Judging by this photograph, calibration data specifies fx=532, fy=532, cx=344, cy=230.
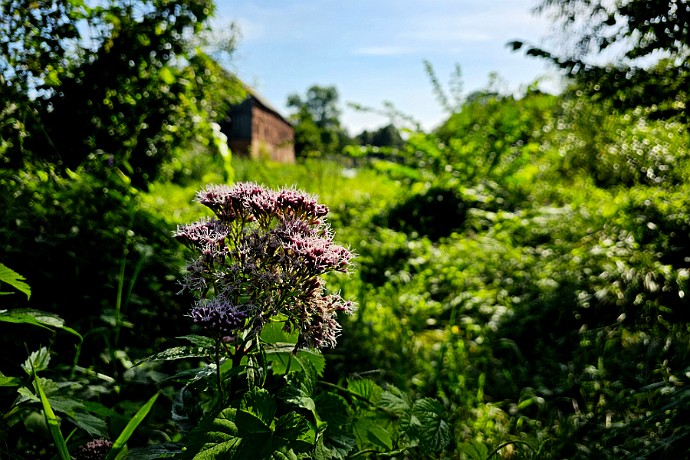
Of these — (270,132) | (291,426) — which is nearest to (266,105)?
(270,132)

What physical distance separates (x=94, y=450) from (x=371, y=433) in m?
0.85

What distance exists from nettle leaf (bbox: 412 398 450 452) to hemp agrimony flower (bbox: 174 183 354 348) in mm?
456

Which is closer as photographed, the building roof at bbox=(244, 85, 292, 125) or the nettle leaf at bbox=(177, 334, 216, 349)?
the nettle leaf at bbox=(177, 334, 216, 349)

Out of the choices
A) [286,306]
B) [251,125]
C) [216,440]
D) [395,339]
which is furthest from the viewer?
[251,125]

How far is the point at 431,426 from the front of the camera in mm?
1546

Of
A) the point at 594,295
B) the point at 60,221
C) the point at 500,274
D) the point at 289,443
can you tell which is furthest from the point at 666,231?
the point at 60,221

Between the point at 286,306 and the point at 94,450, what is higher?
the point at 286,306

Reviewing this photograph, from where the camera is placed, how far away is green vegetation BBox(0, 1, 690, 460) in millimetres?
1334

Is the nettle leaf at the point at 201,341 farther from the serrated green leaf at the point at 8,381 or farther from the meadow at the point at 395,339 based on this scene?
the serrated green leaf at the point at 8,381

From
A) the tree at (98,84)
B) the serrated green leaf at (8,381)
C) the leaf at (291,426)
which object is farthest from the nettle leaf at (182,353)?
the tree at (98,84)

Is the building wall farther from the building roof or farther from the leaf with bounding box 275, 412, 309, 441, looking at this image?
the leaf with bounding box 275, 412, 309, 441

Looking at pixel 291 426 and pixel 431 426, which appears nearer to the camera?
pixel 291 426

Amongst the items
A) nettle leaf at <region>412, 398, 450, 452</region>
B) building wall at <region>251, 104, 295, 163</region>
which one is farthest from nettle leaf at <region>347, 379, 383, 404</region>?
building wall at <region>251, 104, 295, 163</region>

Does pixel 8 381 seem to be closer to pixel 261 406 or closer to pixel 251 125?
pixel 261 406
